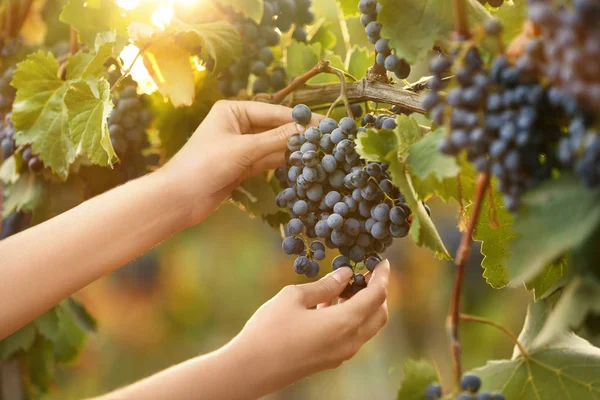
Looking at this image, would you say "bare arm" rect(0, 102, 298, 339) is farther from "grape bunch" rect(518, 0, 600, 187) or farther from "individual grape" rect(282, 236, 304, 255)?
"grape bunch" rect(518, 0, 600, 187)

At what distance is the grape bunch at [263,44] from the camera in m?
0.89

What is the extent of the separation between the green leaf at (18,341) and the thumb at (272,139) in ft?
2.04

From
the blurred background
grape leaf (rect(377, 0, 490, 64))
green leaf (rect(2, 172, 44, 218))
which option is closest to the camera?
grape leaf (rect(377, 0, 490, 64))

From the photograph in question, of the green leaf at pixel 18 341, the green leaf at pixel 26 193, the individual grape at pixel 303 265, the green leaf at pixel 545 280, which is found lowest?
the green leaf at pixel 18 341

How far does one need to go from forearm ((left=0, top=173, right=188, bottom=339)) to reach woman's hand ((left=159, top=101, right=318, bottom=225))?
0.09ft

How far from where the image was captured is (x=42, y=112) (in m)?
0.91

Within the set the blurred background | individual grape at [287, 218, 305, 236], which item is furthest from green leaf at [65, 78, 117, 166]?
the blurred background

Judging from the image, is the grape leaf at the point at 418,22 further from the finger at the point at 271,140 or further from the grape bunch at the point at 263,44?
the grape bunch at the point at 263,44

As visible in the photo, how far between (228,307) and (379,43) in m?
3.48

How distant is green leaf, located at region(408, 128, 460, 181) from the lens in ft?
1.72

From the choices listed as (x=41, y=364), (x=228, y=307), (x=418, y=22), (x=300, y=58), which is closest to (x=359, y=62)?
(x=300, y=58)

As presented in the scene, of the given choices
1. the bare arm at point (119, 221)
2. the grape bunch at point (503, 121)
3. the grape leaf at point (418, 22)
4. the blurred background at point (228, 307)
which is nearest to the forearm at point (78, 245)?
the bare arm at point (119, 221)

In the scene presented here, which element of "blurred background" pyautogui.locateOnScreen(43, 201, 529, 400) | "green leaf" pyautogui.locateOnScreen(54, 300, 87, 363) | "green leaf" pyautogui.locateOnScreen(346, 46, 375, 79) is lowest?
"blurred background" pyautogui.locateOnScreen(43, 201, 529, 400)

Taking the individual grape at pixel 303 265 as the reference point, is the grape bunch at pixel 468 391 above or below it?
above
